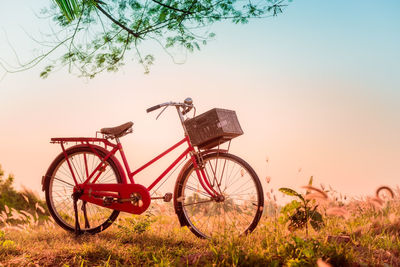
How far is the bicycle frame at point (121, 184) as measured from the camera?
15.8 ft

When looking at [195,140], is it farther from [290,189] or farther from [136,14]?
[136,14]

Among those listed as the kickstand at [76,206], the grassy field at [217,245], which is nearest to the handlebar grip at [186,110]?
the grassy field at [217,245]

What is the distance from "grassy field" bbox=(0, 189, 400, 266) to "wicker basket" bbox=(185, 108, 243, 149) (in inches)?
38.8

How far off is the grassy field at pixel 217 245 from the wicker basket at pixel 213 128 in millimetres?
985

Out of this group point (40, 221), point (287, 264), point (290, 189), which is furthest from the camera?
point (40, 221)

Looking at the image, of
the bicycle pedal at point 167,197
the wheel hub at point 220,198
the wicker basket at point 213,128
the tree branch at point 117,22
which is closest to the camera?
the wicker basket at point 213,128

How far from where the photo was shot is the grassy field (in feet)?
10.8

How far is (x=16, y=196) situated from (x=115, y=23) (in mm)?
5319

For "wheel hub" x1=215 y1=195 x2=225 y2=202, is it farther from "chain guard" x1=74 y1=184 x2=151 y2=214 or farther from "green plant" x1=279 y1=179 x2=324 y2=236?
"chain guard" x1=74 y1=184 x2=151 y2=214

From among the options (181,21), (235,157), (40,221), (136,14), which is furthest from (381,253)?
(40,221)

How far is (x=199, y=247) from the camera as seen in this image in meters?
4.52

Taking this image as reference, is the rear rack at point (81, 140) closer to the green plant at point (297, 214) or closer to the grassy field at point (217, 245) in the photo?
the grassy field at point (217, 245)

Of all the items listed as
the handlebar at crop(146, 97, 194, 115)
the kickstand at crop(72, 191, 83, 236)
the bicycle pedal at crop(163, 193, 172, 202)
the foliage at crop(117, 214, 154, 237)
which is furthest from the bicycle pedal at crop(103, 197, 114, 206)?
the handlebar at crop(146, 97, 194, 115)

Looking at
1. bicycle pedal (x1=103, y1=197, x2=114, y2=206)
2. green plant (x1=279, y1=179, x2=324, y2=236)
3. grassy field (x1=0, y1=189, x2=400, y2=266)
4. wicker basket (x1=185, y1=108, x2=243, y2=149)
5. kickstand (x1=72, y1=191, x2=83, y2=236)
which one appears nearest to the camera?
grassy field (x1=0, y1=189, x2=400, y2=266)
